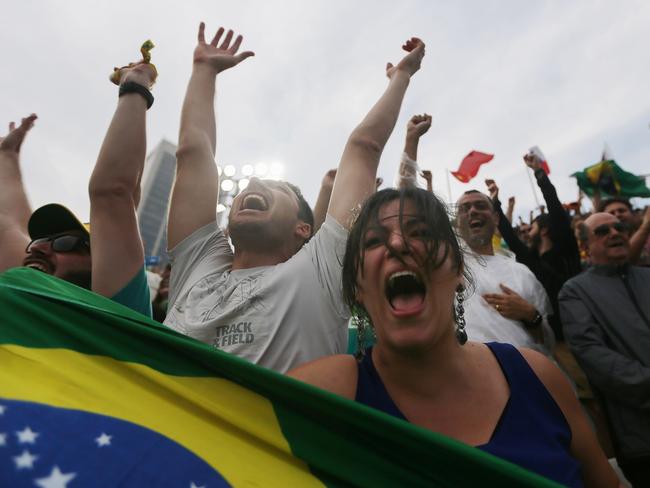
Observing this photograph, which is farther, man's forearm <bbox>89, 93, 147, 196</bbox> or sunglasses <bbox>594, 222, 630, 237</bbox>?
sunglasses <bbox>594, 222, 630, 237</bbox>

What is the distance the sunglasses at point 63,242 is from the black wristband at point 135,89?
76 centimetres

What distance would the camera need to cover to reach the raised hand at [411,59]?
257 cm

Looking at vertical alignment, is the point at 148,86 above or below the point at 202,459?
above

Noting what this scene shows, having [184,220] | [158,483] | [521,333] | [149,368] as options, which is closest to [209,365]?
[149,368]

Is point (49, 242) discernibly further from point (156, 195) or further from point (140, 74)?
point (156, 195)

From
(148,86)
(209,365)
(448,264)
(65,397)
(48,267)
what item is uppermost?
(148,86)

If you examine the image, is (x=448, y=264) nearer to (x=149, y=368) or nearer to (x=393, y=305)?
(x=393, y=305)

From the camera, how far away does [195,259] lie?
2.05m

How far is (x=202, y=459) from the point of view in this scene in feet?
3.43

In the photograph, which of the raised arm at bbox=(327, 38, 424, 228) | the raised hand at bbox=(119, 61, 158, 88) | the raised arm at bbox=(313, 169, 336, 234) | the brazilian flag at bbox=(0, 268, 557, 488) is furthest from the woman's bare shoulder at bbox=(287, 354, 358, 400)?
the raised arm at bbox=(313, 169, 336, 234)

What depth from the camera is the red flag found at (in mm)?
7102

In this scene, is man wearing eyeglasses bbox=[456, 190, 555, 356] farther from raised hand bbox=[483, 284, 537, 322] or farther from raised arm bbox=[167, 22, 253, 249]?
raised arm bbox=[167, 22, 253, 249]

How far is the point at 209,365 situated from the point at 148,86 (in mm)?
1591

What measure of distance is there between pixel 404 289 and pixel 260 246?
3.12 ft
